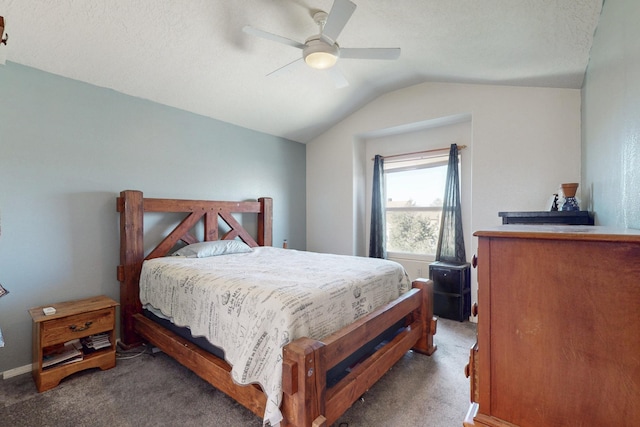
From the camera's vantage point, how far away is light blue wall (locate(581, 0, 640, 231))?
129 centimetres

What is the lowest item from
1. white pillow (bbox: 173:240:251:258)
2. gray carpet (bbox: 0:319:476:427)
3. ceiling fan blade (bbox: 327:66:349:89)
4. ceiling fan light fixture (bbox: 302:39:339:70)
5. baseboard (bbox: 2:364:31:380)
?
gray carpet (bbox: 0:319:476:427)

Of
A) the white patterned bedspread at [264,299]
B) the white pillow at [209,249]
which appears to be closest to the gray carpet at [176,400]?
the white patterned bedspread at [264,299]

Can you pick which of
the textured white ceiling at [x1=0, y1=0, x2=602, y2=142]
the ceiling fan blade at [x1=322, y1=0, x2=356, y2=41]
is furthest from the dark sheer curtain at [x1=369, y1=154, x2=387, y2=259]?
the ceiling fan blade at [x1=322, y1=0, x2=356, y2=41]

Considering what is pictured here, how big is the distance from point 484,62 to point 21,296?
4.58 meters

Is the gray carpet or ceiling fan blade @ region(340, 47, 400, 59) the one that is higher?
ceiling fan blade @ region(340, 47, 400, 59)

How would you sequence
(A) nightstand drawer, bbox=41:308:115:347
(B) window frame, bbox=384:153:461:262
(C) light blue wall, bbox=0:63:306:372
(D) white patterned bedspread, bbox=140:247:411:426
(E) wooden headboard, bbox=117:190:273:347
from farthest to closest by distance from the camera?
(B) window frame, bbox=384:153:461:262
(E) wooden headboard, bbox=117:190:273:347
(C) light blue wall, bbox=0:63:306:372
(A) nightstand drawer, bbox=41:308:115:347
(D) white patterned bedspread, bbox=140:247:411:426

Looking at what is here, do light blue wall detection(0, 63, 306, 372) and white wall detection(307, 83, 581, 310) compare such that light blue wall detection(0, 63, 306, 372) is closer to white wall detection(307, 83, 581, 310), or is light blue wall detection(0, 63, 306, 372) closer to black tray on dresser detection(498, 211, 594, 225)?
white wall detection(307, 83, 581, 310)

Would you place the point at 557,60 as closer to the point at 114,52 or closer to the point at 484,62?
the point at 484,62

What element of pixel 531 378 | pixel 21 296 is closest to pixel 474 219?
pixel 531 378

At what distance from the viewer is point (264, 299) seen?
5.39 feet

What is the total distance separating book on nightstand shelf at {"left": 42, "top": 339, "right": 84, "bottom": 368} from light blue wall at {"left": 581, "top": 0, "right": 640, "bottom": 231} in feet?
11.8

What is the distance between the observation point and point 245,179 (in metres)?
4.08

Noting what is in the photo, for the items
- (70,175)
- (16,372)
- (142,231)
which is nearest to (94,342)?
(16,372)

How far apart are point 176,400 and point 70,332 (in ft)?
3.35
